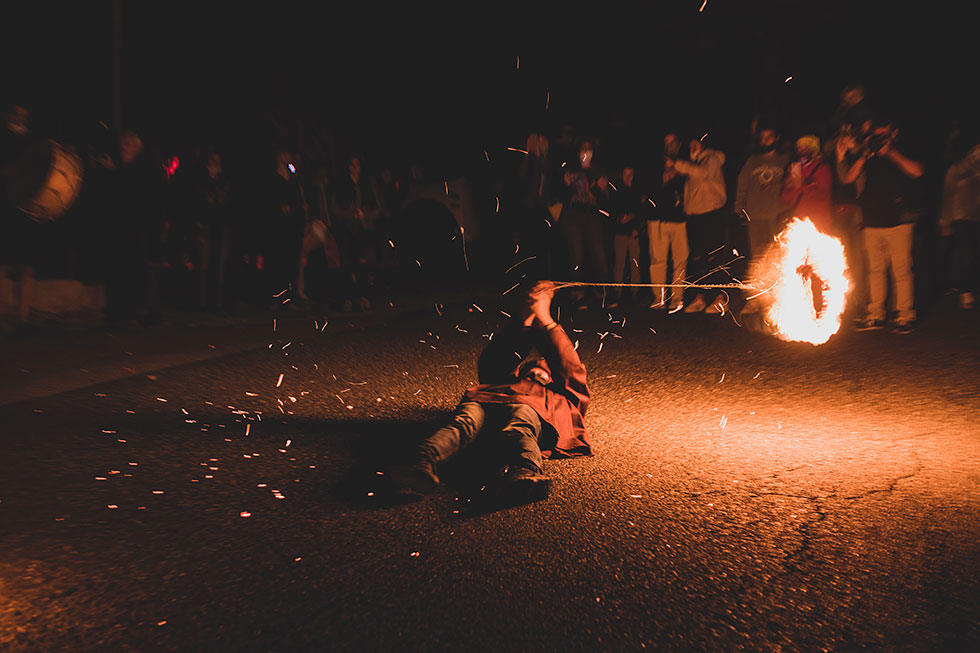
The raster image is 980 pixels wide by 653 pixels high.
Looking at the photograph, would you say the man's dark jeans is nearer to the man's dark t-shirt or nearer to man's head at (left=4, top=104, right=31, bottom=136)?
the man's dark t-shirt

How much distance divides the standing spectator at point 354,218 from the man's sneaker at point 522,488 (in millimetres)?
8240

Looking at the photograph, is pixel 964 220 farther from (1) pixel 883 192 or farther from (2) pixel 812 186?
(2) pixel 812 186

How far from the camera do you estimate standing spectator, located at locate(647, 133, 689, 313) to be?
434 inches


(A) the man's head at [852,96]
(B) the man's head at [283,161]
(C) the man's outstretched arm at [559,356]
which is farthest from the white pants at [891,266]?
(B) the man's head at [283,161]

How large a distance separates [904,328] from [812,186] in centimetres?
172

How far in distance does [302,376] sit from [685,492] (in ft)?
13.1

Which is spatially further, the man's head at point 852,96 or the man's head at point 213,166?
the man's head at point 213,166

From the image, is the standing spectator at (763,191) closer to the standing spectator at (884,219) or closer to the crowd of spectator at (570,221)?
the crowd of spectator at (570,221)

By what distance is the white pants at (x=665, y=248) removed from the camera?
1126 centimetres

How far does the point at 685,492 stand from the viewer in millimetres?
4332

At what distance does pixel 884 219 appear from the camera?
9.17 m

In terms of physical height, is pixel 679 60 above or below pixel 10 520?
above

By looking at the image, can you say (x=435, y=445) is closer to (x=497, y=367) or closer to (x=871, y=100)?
(x=497, y=367)

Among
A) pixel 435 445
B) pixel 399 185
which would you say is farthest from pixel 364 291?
pixel 435 445
